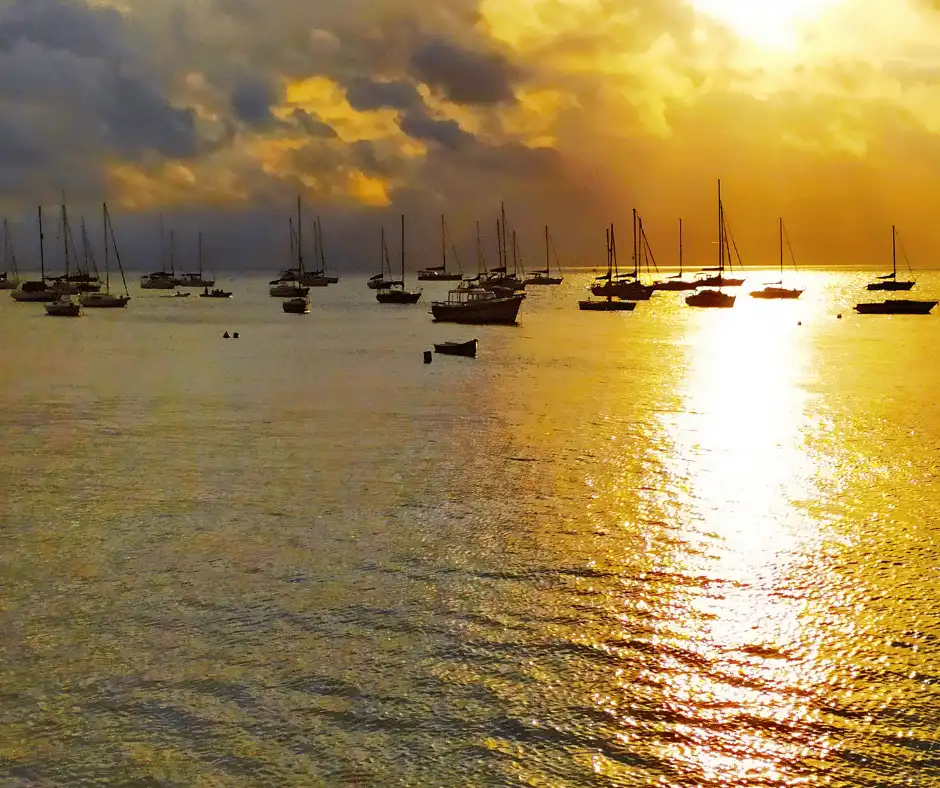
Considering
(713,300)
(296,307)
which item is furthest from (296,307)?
(713,300)

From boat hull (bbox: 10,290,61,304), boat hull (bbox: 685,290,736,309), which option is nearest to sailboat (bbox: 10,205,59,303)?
boat hull (bbox: 10,290,61,304)

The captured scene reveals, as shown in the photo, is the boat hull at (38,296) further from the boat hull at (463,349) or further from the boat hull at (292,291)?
the boat hull at (463,349)

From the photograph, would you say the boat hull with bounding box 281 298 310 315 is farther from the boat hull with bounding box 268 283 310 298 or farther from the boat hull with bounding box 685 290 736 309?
the boat hull with bounding box 685 290 736 309

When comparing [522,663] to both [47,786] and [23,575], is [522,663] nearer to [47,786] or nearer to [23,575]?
[47,786]

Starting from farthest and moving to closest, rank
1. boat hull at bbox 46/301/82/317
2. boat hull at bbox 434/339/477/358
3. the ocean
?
boat hull at bbox 46/301/82/317
boat hull at bbox 434/339/477/358
the ocean

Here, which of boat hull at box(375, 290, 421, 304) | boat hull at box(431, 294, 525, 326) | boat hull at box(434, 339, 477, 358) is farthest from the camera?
boat hull at box(375, 290, 421, 304)

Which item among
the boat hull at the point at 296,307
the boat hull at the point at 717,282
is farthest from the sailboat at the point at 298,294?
the boat hull at the point at 717,282

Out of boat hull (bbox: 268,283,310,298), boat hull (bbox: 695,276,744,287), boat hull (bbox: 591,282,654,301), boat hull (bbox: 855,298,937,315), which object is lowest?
boat hull (bbox: 855,298,937,315)
